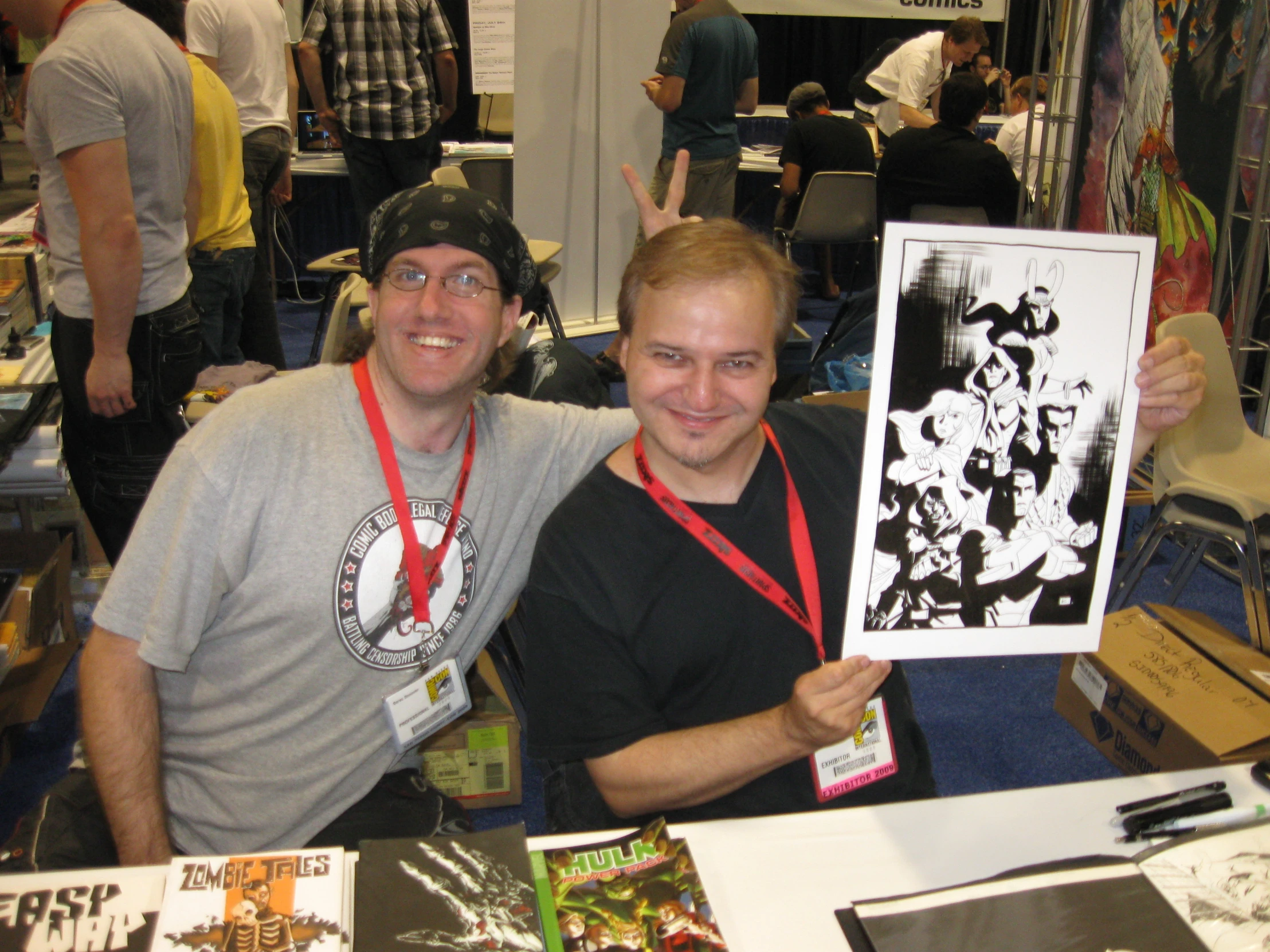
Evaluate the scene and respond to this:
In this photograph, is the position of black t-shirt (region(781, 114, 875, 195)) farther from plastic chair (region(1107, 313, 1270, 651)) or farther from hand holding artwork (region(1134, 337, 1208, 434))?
hand holding artwork (region(1134, 337, 1208, 434))

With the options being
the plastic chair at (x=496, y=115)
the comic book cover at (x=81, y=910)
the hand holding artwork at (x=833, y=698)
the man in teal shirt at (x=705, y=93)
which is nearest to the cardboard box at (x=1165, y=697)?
the hand holding artwork at (x=833, y=698)

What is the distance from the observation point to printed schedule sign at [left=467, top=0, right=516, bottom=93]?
21.5ft

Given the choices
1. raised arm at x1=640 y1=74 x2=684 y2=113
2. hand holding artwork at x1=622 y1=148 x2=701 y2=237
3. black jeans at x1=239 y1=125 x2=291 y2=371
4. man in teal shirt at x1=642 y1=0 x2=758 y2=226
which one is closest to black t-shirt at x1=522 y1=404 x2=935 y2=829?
hand holding artwork at x1=622 y1=148 x2=701 y2=237

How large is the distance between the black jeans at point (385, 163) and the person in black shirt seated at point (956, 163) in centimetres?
243

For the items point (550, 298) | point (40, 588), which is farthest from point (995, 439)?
point (550, 298)

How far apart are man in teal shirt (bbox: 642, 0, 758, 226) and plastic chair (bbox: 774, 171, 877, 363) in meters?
0.46

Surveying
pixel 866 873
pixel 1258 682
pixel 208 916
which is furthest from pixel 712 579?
pixel 1258 682

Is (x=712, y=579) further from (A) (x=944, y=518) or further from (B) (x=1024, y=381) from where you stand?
(B) (x=1024, y=381)

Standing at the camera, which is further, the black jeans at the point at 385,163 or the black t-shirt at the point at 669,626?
the black jeans at the point at 385,163

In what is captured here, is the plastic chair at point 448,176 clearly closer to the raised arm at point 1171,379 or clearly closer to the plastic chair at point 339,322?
the plastic chair at point 339,322

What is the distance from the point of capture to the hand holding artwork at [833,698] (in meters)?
1.10

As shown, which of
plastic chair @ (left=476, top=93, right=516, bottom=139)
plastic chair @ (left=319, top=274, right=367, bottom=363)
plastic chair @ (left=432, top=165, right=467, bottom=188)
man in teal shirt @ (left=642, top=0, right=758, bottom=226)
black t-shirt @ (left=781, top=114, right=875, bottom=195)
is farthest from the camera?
plastic chair @ (left=476, top=93, right=516, bottom=139)

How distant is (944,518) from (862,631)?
17 centimetres

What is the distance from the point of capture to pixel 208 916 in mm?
900
